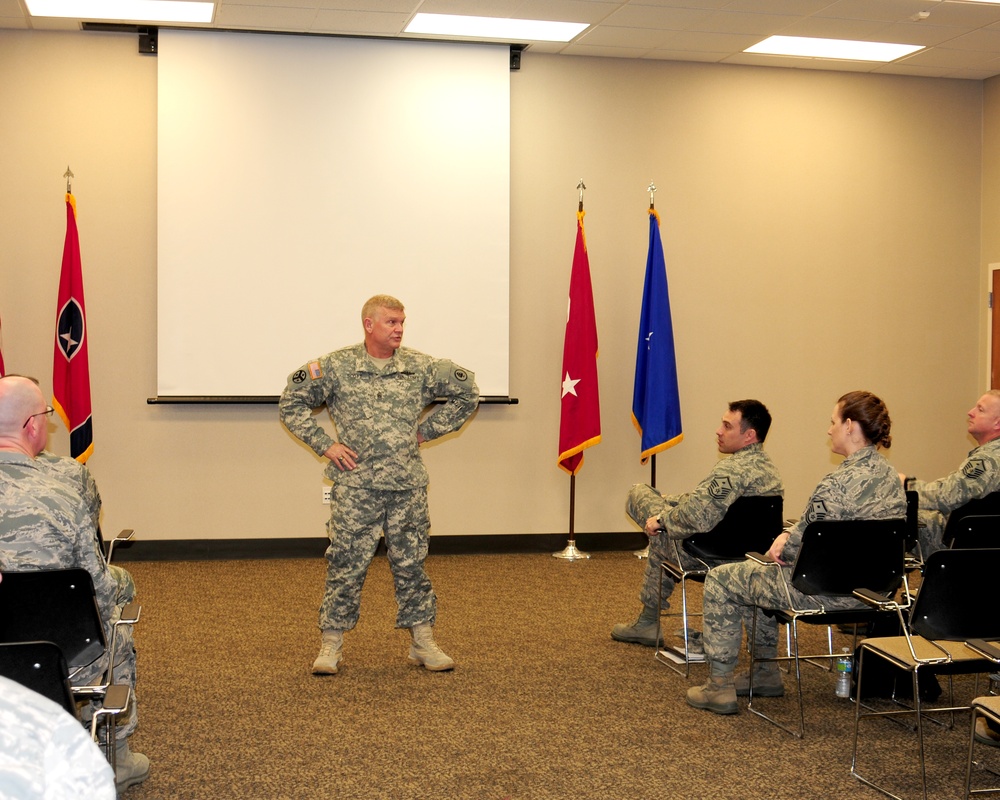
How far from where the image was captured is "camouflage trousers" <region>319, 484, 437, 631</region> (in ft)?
15.7

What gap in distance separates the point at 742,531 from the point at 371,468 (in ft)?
5.55

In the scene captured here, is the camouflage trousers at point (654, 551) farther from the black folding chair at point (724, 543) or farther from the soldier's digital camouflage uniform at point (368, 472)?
the soldier's digital camouflage uniform at point (368, 472)

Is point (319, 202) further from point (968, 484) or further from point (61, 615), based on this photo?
point (61, 615)

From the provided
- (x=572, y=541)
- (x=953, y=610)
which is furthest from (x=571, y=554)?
(x=953, y=610)

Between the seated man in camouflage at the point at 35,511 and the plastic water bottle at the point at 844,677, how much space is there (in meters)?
2.97

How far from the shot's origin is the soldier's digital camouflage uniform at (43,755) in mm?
1178

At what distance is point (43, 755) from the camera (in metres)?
1.20

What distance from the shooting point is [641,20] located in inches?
271

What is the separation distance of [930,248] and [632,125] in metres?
2.65

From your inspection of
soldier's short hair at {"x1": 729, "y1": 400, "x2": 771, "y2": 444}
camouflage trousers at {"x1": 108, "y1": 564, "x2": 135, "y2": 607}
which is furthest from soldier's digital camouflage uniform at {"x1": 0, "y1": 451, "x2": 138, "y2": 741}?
soldier's short hair at {"x1": 729, "y1": 400, "x2": 771, "y2": 444}

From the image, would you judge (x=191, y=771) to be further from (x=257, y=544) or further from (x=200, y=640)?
(x=257, y=544)

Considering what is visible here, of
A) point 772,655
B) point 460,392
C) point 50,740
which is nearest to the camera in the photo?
point 50,740

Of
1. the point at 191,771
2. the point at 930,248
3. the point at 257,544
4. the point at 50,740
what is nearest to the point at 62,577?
the point at 191,771

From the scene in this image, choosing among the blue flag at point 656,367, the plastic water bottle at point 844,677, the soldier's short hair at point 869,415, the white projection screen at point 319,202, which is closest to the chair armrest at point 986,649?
the soldier's short hair at point 869,415
